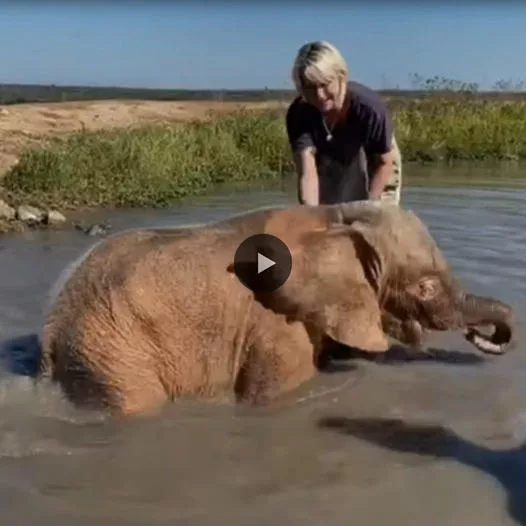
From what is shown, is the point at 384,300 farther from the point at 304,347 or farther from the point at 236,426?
the point at 236,426

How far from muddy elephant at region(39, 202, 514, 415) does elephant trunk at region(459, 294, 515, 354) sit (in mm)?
605

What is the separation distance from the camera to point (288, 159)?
1633 centimetres

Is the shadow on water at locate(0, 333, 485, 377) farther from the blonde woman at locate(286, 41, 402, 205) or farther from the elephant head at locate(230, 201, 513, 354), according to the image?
the blonde woman at locate(286, 41, 402, 205)

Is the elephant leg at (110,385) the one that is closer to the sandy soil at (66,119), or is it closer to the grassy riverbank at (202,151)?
the grassy riverbank at (202,151)

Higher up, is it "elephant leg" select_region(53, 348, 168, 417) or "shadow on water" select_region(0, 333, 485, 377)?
"elephant leg" select_region(53, 348, 168, 417)

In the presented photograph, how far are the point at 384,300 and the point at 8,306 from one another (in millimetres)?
3141

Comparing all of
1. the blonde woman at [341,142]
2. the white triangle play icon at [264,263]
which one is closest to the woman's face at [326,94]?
the blonde woman at [341,142]

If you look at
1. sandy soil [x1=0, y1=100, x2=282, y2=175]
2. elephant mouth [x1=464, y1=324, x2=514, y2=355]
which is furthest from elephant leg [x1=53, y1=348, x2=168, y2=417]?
sandy soil [x1=0, y1=100, x2=282, y2=175]

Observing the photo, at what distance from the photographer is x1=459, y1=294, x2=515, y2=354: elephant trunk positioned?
6.17 meters

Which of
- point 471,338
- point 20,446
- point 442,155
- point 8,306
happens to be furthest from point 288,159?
point 20,446

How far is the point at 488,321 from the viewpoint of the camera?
6250 millimetres
